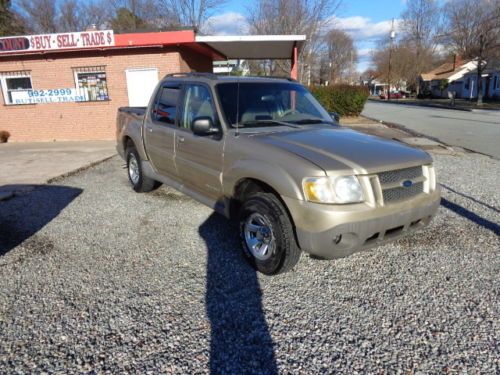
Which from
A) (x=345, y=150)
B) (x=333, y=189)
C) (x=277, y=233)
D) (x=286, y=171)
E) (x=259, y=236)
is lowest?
(x=259, y=236)

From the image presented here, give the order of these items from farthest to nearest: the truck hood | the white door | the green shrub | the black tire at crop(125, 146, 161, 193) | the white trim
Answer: the green shrub, the white door, the white trim, the black tire at crop(125, 146, 161, 193), the truck hood

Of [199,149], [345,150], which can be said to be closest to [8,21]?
[199,149]

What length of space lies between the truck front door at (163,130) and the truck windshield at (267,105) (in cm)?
103

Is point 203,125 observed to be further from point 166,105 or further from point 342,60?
point 342,60

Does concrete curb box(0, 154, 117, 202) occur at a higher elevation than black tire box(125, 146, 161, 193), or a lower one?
lower

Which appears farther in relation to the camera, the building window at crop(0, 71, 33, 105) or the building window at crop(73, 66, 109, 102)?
the building window at crop(0, 71, 33, 105)

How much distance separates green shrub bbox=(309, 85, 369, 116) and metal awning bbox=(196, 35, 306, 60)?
4.44 m

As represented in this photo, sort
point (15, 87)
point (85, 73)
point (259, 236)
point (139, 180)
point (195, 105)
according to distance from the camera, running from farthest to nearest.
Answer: point (15, 87) → point (85, 73) → point (139, 180) → point (195, 105) → point (259, 236)

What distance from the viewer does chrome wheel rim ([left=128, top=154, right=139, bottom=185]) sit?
6.34 m

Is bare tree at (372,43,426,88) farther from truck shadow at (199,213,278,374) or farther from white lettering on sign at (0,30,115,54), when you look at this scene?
truck shadow at (199,213,278,374)

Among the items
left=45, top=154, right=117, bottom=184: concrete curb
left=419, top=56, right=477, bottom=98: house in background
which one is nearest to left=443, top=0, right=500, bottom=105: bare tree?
left=419, top=56, right=477, bottom=98: house in background

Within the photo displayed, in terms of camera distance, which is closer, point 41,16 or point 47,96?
point 47,96

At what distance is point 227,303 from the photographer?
3.11m

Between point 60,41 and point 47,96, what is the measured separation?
2185mm
